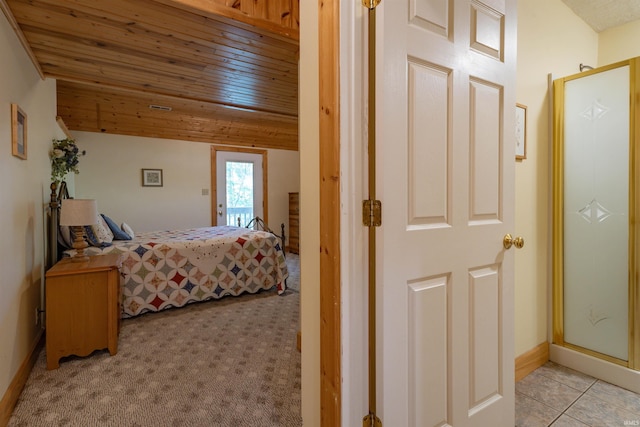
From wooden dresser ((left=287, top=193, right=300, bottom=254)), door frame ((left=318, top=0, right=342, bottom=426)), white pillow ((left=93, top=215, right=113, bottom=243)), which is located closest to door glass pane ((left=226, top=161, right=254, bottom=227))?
wooden dresser ((left=287, top=193, right=300, bottom=254))

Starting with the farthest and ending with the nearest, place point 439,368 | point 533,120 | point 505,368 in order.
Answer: point 533,120, point 505,368, point 439,368

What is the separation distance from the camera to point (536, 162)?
196 centimetres

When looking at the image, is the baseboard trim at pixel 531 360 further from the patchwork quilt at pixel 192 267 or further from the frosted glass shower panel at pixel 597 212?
the patchwork quilt at pixel 192 267

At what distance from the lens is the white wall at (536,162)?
1.86 meters

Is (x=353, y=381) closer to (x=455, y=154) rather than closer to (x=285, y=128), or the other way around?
(x=455, y=154)

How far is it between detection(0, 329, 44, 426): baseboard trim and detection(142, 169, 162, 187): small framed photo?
10.5 ft

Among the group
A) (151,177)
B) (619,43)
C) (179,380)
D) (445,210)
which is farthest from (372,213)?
(151,177)

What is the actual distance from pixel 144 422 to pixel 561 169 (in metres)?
2.85

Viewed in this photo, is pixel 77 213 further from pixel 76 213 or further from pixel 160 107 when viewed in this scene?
pixel 160 107

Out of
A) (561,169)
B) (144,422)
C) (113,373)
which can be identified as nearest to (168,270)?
(113,373)

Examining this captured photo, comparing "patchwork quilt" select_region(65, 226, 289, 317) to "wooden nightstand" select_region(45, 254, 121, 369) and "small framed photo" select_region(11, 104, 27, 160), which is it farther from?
"small framed photo" select_region(11, 104, 27, 160)

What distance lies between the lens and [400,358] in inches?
41.9

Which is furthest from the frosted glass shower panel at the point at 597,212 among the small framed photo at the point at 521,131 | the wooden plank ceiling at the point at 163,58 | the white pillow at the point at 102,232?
the white pillow at the point at 102,232

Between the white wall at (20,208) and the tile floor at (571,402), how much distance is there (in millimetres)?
2738
